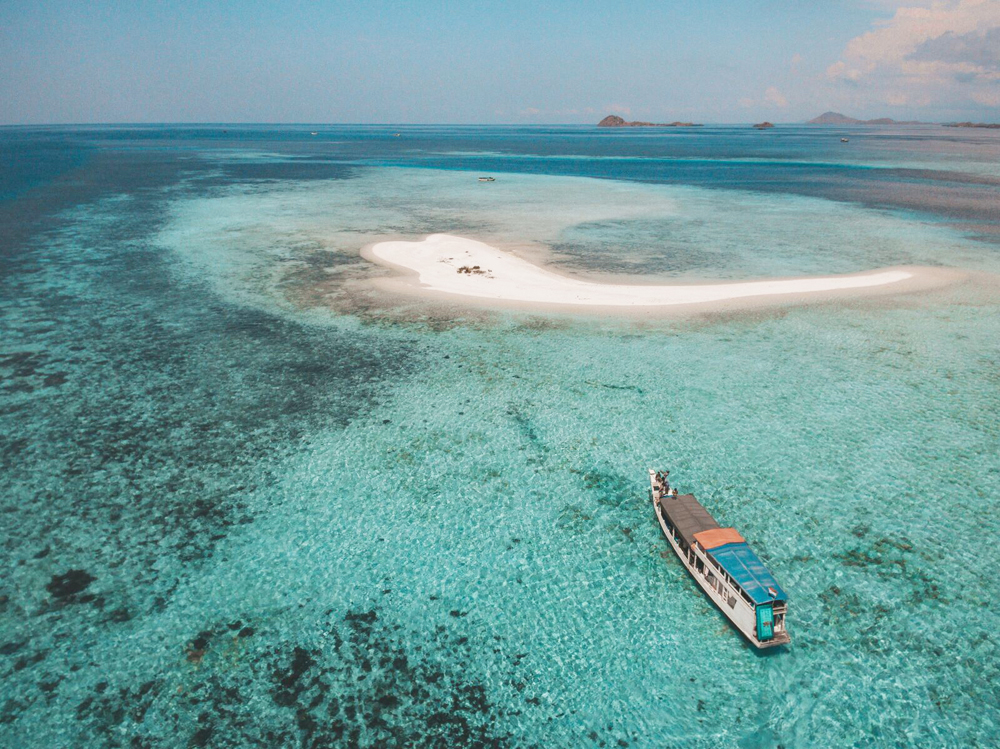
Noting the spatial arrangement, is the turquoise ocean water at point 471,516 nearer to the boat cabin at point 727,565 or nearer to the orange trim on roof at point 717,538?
the boat cabin at point 727,565

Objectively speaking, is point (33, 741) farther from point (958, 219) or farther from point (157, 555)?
point (958, 219)

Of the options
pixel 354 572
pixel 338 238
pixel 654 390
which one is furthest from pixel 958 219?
pixel 354 572

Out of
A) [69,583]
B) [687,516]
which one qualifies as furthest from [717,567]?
[69,583]

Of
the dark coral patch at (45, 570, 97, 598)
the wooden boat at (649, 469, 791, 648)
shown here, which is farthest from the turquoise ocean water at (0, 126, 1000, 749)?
the wooden boat at (649, 469, 791, 648)

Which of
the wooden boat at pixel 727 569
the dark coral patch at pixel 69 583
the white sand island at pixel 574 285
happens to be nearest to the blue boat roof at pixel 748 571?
the wooden boat at pixel 727 569

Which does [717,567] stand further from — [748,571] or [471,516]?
[471,516]

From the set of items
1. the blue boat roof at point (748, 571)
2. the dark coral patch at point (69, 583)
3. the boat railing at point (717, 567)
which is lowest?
the dark coral patch at point (69, 583)

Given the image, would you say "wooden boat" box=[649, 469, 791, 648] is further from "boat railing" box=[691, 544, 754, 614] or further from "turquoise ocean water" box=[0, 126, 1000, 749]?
"turquoise ocean water" box=[0, 126, 1000, 749]
